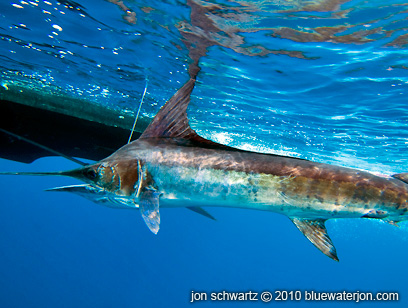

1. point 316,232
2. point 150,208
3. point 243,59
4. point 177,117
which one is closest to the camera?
point 316,232

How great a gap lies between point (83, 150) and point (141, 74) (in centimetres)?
441

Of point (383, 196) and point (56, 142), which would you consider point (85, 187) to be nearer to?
point (383, 196)

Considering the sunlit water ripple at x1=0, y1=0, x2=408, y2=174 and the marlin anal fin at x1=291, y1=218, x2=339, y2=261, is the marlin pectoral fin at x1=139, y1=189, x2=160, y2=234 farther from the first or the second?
the sunlit water ripple at x1=0, y1=0, x2=408, y2=174

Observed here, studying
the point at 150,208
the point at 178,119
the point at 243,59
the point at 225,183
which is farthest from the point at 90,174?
the point at 243,59

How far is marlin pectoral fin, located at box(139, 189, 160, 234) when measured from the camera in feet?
8.80

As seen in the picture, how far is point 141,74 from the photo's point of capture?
32.4ft

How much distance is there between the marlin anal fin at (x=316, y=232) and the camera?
102 inches

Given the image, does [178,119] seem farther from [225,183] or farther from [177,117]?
[225,183]

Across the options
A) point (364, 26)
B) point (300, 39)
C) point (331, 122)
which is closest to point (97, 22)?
point (300, 39)

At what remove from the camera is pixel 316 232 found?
265 cm

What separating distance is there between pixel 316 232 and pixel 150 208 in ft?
5.77

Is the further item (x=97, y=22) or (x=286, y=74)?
(x=286, y=74)

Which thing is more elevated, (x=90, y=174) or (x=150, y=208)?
(x=90, y=174)

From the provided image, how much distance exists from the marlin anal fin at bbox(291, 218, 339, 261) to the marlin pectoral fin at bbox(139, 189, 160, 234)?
1.46m
